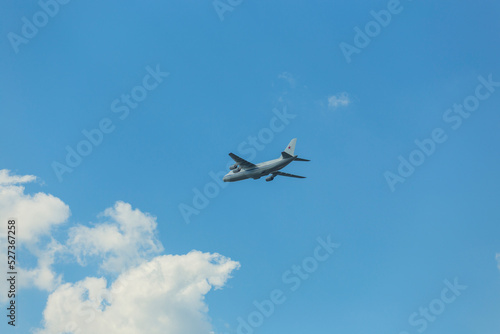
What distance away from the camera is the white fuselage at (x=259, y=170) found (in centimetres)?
8738

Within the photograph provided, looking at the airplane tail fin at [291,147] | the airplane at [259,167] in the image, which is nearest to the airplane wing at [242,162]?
the airplane at [259,167]

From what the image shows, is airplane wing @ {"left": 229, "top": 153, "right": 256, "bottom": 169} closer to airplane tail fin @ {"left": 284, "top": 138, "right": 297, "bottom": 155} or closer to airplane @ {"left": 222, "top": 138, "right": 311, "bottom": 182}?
airplane @ {"left": 222, "top": 138, "right": 311, "bottom": 182}

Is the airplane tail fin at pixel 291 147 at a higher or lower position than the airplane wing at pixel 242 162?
lower

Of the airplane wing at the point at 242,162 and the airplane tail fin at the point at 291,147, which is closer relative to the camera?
the airplane wing at the point at 242,162

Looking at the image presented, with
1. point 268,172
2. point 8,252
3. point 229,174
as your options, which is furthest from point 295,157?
point 8,252

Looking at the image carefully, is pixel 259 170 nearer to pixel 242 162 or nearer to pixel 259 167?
pixel 259 167

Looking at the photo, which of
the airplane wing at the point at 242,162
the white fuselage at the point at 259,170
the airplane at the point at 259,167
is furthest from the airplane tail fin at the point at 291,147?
the airplane wing at the point at 242,162

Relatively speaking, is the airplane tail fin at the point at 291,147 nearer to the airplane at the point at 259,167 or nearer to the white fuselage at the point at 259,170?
the airplane at the point at 259,167

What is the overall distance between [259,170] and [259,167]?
0.52 m

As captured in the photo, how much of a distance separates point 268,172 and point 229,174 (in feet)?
27.9

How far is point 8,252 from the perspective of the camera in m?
67.9

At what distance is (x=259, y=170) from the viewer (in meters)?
90.2

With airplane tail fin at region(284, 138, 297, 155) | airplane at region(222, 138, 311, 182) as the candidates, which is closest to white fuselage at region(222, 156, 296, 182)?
airplane at region(222, 138, 311, 182)

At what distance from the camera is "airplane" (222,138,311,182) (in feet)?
285
